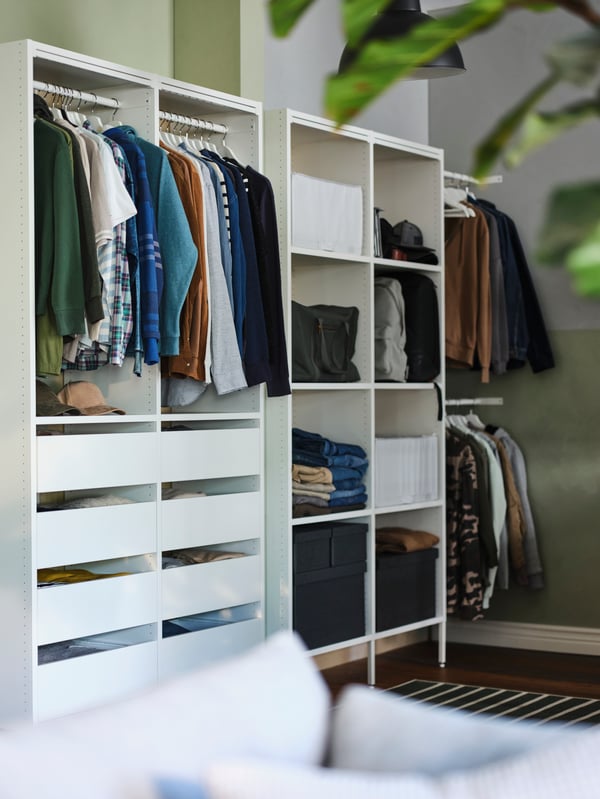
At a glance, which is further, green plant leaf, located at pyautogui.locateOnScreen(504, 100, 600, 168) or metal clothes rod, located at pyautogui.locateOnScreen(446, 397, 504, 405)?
metal clothes rod, located at pyautogui.locateOnScreen(446, 397, 504, 405)

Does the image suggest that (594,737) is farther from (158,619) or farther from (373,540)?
(373,540)

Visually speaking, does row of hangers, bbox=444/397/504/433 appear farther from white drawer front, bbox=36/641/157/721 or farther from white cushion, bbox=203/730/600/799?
white cushion, bbox=203/730/600/799

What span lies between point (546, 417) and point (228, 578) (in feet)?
6.78

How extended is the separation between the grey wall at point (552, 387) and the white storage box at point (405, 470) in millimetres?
700

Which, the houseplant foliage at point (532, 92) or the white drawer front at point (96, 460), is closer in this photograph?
the houseplant foliage at point (532, 92)

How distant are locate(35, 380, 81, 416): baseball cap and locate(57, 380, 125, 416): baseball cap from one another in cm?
12

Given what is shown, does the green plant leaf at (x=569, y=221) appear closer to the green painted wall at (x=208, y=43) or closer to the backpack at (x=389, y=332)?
the green painted wall at (x=208, y=43)

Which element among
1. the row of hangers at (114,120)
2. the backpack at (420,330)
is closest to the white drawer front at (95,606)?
the row of hangers at (114,120)

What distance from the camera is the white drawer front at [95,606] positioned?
3.31 m

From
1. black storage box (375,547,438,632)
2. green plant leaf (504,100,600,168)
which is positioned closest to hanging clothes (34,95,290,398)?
black storage box (375,547,438,632)

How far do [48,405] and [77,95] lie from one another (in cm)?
100

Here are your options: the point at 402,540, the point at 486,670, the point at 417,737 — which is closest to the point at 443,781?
the point at 417,737

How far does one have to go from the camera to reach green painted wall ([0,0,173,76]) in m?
3.84

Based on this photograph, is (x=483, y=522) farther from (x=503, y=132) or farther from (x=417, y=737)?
(x=503, y=132)
